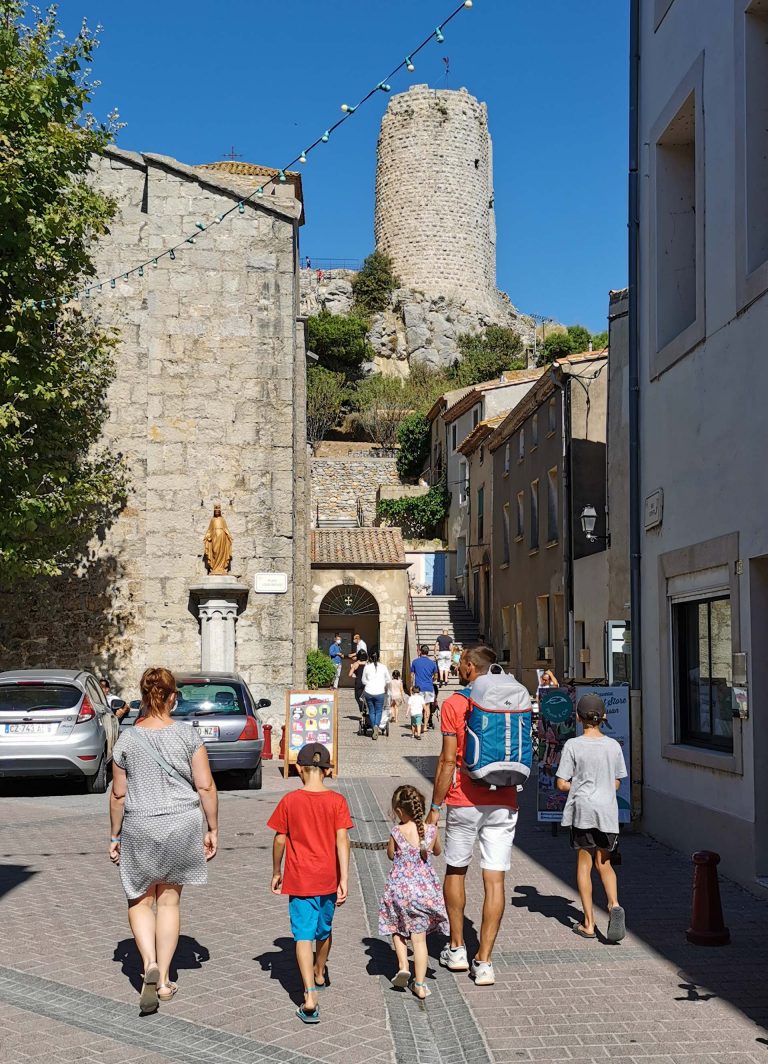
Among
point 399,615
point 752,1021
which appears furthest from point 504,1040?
point 399,615

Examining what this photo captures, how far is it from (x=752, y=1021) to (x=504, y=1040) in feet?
3.77

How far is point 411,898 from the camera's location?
215 inches

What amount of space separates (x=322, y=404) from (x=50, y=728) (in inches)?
1952

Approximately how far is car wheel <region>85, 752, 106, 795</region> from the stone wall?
36.9m

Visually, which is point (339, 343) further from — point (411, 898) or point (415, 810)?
point (411, 898)

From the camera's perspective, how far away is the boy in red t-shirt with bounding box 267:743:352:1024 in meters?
5.17

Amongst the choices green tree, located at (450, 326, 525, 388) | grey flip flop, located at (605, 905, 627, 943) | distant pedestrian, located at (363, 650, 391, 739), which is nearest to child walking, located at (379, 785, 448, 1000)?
grey flip flop, located at (605, 905, 627, 943)

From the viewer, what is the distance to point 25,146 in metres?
14.0

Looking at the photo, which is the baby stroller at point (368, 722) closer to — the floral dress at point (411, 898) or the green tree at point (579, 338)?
the floral dress at point (411, 898)

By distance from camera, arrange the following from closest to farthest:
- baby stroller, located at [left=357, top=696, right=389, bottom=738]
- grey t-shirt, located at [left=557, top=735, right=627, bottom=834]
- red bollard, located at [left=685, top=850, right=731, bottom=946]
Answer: red bollard, located at [left=685, top=850, right=731, bottom=946] → grey t-shirt, located at [left=557, top=735, right=627, bottom=834] → baby stroller, located at [left=357, top=696, right=389, bottom=738]

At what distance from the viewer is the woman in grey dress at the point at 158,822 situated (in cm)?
524

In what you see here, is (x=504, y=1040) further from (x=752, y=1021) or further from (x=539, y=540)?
(x=539, y=540)

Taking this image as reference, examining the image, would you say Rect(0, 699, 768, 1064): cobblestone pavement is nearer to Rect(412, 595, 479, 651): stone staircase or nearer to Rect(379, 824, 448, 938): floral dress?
Rect(379, 824, 448, 938): floral dress

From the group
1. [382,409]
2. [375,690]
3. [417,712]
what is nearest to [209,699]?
[375,690]
